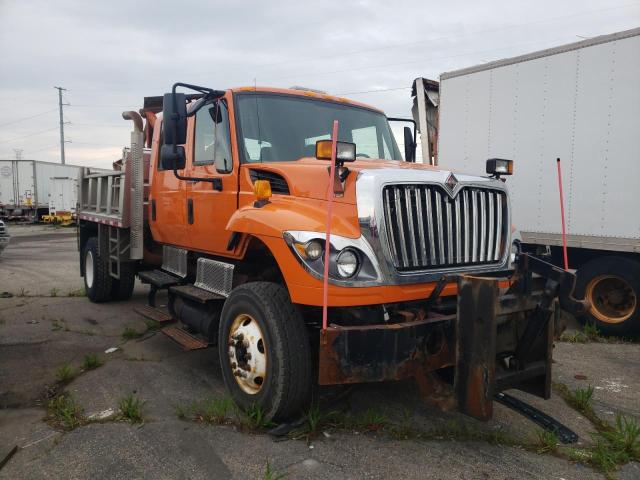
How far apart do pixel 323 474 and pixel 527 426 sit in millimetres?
1635

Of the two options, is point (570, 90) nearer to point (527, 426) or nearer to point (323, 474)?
point (527, 426)

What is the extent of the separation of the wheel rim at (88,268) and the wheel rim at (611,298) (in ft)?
22.7

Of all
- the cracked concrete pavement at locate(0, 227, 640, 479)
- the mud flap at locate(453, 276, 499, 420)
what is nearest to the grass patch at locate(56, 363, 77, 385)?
the cracked concrete pavement at locate(0, 227, 640, 479)

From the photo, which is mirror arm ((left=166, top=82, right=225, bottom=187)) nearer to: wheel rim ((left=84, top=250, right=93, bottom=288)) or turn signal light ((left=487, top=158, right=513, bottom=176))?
turn signal light ((left=487, top=158, right=513, bottom=176))

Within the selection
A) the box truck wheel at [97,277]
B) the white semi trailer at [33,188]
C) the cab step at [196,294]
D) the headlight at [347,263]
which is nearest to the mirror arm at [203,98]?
the cab step at [196,294]

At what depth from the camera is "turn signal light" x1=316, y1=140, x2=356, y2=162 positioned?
338 cm

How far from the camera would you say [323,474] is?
3086mm

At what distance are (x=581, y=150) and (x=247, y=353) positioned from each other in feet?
16.0

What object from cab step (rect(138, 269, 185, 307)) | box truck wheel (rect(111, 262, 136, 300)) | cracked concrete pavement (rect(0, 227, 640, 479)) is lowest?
cracked concrete pavement (rect(0, 227, 640, 479))

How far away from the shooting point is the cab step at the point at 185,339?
4.37m

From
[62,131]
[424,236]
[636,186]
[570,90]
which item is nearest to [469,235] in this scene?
[424,236]

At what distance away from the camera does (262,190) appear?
3.89 meters

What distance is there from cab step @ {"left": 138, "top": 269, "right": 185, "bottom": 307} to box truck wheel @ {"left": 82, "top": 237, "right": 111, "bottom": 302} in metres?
1.55

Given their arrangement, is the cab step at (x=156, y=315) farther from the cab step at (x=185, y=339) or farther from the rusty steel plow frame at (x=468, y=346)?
the rusty steel plow frame at (x=468, y=346)
